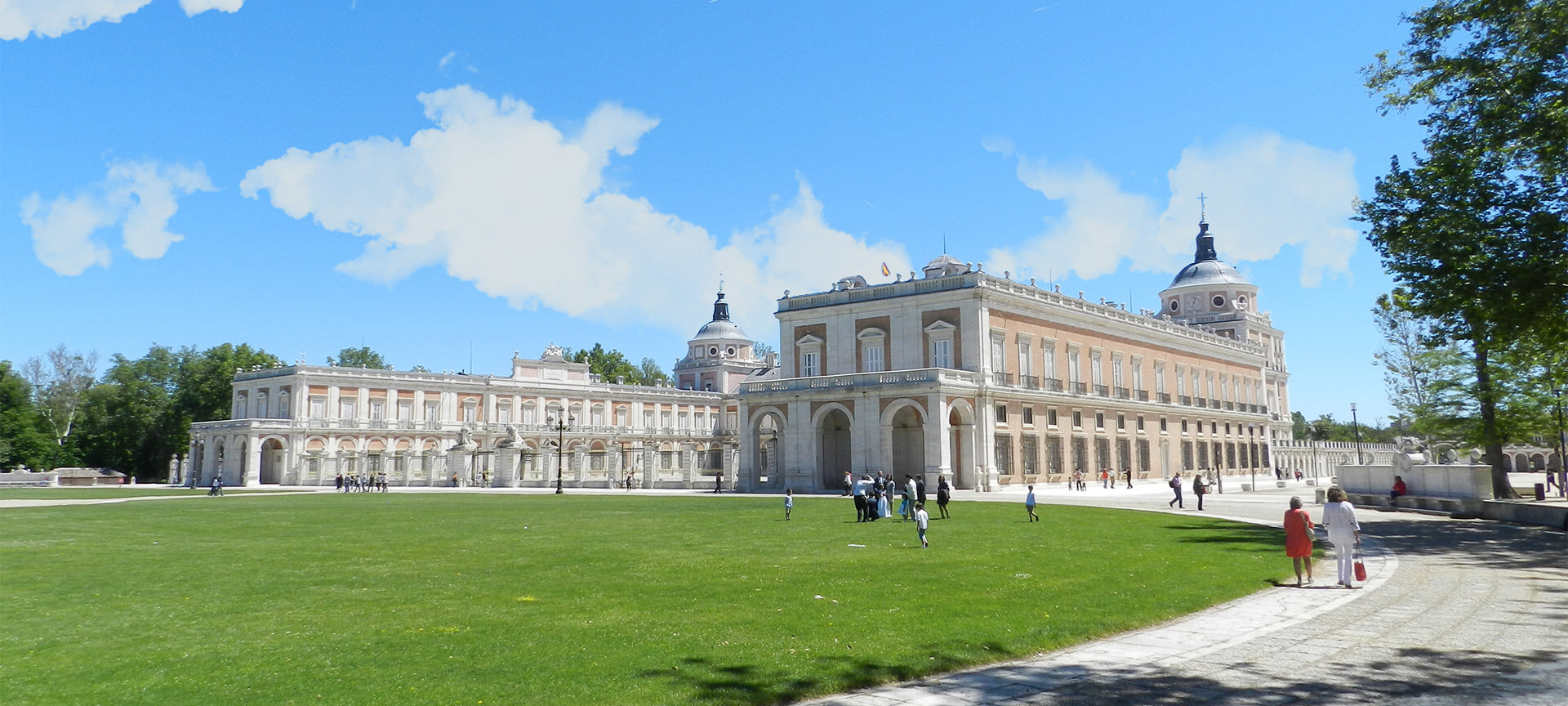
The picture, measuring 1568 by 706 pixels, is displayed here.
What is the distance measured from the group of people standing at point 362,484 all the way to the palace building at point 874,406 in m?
4.82

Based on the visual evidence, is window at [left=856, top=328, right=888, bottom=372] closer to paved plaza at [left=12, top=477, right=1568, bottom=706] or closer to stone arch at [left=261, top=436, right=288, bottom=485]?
paved plaza at [left=12, top=477, right=1568, bottom=706]

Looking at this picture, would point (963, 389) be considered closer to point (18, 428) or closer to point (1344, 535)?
point (1344, 535)

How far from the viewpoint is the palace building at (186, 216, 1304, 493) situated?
161 ft

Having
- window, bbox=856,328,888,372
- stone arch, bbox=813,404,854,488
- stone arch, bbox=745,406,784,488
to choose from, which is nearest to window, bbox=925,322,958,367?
window, bbox=856,328,888,372

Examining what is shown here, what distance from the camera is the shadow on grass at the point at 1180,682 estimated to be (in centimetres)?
757

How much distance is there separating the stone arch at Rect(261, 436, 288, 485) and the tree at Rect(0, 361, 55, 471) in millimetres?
20199

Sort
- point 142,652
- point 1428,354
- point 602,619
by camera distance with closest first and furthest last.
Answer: point 142,652
point 602,619
point 1428,354

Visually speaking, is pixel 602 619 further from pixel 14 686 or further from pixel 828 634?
pixel 14 686

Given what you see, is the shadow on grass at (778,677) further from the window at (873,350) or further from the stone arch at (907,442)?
the window at (873,350)

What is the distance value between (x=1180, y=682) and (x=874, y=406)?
128 feet

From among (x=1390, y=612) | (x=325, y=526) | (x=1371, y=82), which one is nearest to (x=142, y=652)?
(x=1390, y=612)

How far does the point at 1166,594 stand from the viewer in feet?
41.0

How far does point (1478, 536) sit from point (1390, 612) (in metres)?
12.5

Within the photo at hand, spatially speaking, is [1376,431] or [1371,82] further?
[1376,431]
